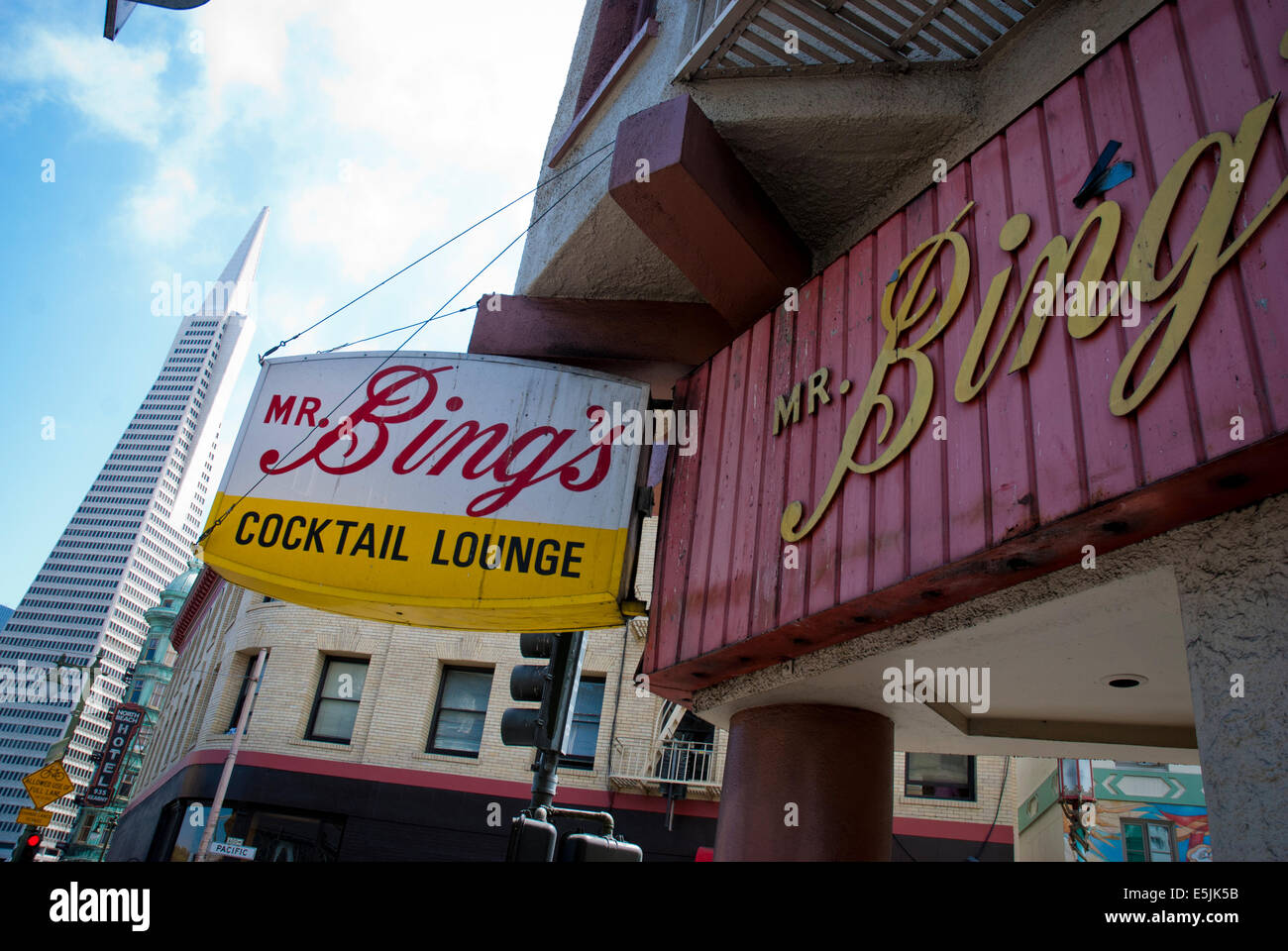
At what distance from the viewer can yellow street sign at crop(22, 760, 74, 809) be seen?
1906cm

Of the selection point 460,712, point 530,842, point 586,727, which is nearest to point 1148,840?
point 586,727

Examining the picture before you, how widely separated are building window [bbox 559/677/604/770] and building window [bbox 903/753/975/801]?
20.7 ft

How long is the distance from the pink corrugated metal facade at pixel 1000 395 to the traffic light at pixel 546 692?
146 cm

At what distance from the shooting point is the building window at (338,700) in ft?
67.5

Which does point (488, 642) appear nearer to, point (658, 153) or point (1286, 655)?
point (658, 153)

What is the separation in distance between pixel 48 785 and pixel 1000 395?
2209 cm

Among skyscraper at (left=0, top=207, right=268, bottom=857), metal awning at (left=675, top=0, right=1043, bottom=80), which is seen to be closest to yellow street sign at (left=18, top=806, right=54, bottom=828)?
metal awning at (left=675, top=0, right=1043, bottom=80)

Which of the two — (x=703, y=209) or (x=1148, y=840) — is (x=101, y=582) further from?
(x=703, y=209)

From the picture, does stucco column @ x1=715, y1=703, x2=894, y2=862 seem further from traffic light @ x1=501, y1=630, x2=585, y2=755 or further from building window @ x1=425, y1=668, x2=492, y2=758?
building window @ x1=425, y1=668, x2=492, y2=758

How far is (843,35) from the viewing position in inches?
212

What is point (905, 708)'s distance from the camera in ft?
17.8

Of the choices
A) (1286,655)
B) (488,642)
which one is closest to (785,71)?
(1286,655)

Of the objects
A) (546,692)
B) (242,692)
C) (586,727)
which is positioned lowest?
(546,692)

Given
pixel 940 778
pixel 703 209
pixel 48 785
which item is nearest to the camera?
pixel 703 209
